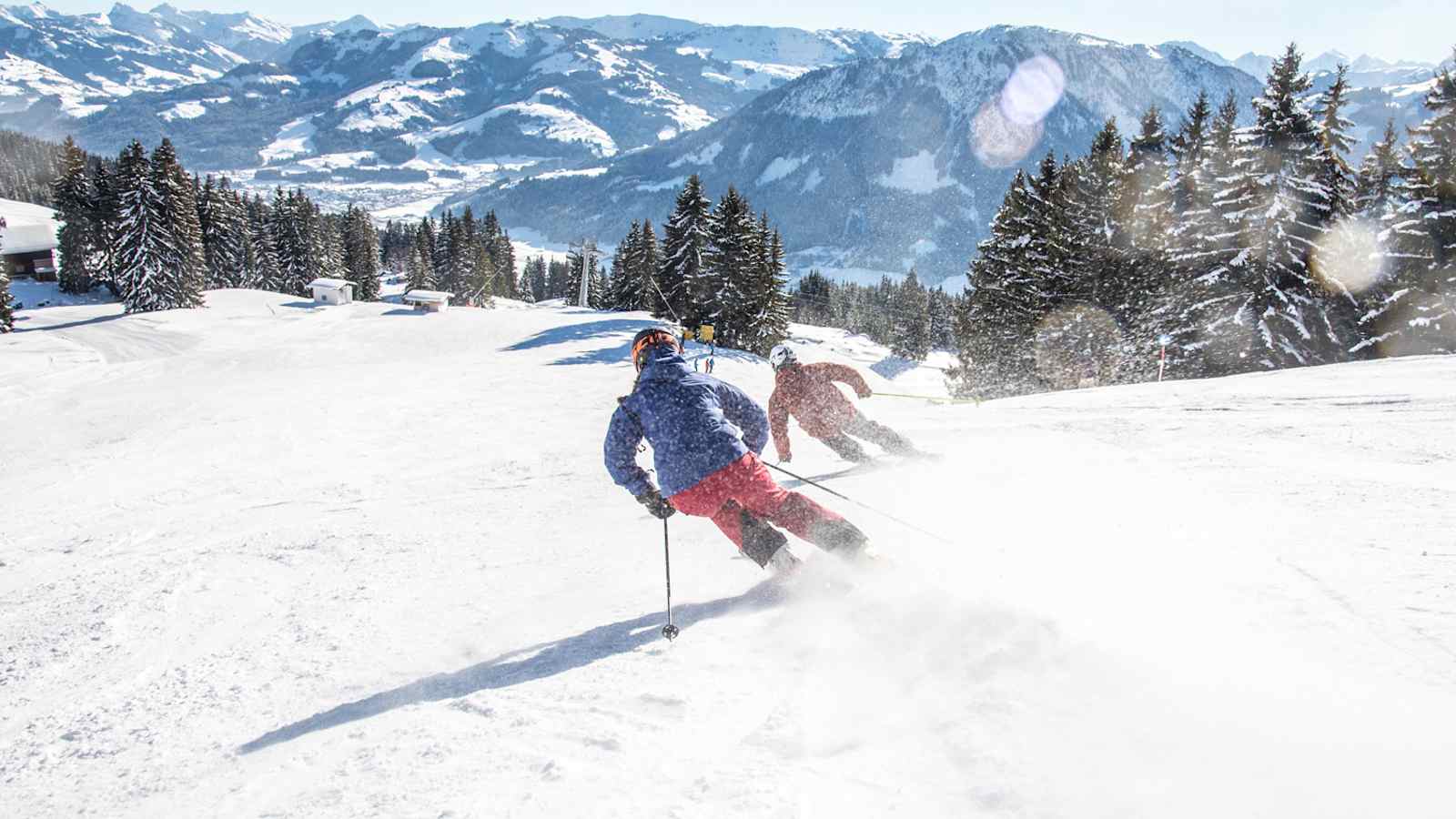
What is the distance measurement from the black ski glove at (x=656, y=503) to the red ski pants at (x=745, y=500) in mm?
94

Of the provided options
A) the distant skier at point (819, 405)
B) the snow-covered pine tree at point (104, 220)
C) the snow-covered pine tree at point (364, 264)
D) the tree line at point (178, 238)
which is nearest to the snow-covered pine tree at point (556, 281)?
the tree line at point (178, 238)

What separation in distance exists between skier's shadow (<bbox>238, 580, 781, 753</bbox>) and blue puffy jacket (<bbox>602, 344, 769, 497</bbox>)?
0.86 m

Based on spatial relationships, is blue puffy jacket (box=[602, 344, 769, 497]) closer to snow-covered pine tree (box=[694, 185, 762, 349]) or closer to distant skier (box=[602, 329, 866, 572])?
distant skier (box=[602, 329, 866, 572])

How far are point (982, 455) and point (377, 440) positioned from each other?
1073cm

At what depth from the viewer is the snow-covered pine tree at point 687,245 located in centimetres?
4388

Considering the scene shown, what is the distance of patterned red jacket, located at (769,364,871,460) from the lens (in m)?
8.65

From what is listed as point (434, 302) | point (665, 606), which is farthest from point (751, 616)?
point (434, 302)

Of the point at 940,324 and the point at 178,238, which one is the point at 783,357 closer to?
the point at 178,238

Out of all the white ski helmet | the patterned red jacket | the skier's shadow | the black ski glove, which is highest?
the white ski helmet

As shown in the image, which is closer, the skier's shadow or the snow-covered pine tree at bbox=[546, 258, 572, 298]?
the skier's shadow

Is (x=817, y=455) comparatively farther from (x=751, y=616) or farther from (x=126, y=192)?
(x=126, y=192)

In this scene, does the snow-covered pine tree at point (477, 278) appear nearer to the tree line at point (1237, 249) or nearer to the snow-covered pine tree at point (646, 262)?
the snow-covered pine tree at point (646, 262)

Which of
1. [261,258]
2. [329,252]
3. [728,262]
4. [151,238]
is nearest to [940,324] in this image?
[728,262]

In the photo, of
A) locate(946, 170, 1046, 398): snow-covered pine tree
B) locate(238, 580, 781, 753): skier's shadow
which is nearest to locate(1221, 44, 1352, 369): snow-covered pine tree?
locate(946, 170, 1046, 398): snow-covered pine tree
